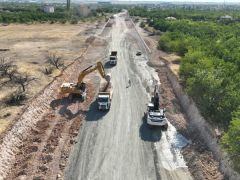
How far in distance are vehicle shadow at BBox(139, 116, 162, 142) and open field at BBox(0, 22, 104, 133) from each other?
14.1m

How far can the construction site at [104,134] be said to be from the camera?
30375 mm

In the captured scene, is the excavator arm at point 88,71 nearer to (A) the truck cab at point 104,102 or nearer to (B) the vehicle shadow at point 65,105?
(B) the vehicle shadow at point 65,105

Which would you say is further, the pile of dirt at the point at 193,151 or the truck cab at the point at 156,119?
the truck cab at the point at 156,119

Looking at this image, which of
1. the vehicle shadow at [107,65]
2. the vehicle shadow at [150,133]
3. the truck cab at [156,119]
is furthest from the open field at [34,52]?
the truck cab at [156,119]

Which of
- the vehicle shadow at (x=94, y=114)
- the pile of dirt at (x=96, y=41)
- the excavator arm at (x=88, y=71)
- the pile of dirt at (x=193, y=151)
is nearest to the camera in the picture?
the pile of dirt at (x=193, y=151)

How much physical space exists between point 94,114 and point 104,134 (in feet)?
19.6

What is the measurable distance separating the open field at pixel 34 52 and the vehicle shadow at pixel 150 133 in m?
14.1

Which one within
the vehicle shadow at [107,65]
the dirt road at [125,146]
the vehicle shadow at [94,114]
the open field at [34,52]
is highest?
the open field at [34,52]

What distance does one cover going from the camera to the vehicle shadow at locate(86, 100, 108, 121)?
41.8m

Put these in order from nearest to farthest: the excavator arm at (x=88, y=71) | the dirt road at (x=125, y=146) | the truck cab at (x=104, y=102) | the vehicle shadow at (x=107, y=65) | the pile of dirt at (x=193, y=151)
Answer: the pile of dirt at (x=193, y=151) < the dirt road at (x=125, y=146) < the truck cab at (x=104, y=102) < the excavator arm at (x=88, y=71) < the vehicle shadow at (x=107, y=65)

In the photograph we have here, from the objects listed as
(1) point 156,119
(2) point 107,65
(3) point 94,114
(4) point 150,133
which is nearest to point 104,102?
(3) point 94,114

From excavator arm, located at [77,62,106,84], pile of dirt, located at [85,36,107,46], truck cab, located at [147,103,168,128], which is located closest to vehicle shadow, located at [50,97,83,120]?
excavator arm, located at [77,62,106,84]

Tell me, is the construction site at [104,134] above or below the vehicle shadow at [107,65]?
below

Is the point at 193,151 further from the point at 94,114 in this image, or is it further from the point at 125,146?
the point at 94,114
